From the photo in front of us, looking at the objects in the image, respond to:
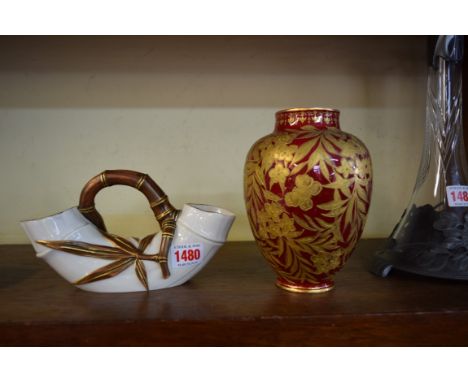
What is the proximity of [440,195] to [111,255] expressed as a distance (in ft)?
1.77

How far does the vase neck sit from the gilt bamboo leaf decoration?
269 mm

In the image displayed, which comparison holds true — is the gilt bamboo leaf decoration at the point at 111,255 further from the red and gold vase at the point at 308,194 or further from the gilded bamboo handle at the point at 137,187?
the red and gold vase at the point at 308,194

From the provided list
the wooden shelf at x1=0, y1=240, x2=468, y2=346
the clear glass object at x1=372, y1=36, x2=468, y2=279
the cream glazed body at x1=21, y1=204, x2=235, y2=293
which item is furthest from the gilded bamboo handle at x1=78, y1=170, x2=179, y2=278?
the clear glass object at x1=372, y1=36, x2=468, y2=279

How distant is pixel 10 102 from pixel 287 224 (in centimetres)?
69

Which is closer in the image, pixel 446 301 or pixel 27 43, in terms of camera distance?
pixel 446 301

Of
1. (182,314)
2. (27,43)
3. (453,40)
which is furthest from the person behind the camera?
(27,43)

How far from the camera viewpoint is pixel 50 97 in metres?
0.88

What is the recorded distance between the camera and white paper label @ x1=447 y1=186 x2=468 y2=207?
668 millimetres

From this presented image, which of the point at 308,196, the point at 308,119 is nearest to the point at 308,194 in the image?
the point at 308,196

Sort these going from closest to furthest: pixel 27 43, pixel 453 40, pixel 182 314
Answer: pixel 182 314, pixel 453 40, pixel 27 43

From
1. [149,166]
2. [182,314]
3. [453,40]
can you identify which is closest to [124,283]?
[182,314]

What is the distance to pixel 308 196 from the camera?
535mm

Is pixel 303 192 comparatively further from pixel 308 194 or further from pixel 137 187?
pixel 137 187

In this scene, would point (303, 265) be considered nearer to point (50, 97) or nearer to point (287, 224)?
point (287, 224)
